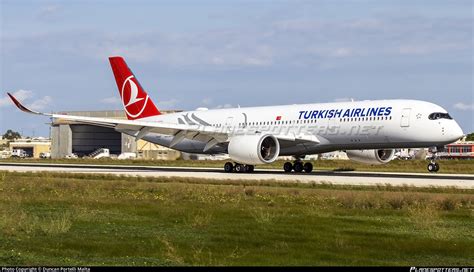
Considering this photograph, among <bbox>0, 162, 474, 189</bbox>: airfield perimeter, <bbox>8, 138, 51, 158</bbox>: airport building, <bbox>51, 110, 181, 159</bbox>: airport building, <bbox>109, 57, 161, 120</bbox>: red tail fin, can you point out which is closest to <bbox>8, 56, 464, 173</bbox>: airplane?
<bbox>0, 162, 474, 189</bbox>: airfield perimeter

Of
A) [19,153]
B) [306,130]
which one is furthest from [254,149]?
[19,153]

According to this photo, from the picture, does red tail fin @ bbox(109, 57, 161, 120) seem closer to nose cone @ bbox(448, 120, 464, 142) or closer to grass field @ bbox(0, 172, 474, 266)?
nose cone @ bbox(448, 120, 464, 142)

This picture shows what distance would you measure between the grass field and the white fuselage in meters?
12.5

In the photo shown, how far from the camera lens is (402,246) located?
15281 mm

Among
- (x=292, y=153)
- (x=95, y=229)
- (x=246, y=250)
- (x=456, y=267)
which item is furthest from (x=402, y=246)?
(x=292, y=153)

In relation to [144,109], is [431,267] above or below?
below

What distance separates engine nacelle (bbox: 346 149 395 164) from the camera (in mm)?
47469

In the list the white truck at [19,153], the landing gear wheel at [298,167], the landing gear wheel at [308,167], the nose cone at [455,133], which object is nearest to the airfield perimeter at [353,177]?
the landing gear wheel at [308,167]

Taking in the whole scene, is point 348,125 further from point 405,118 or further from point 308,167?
point 308,167

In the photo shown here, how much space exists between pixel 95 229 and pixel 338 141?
28101mm

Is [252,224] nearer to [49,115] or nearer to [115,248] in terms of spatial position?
[115,248]

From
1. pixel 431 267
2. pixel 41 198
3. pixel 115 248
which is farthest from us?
pixel 41 198

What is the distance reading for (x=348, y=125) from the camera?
42.8 metres

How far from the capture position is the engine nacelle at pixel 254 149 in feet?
142
